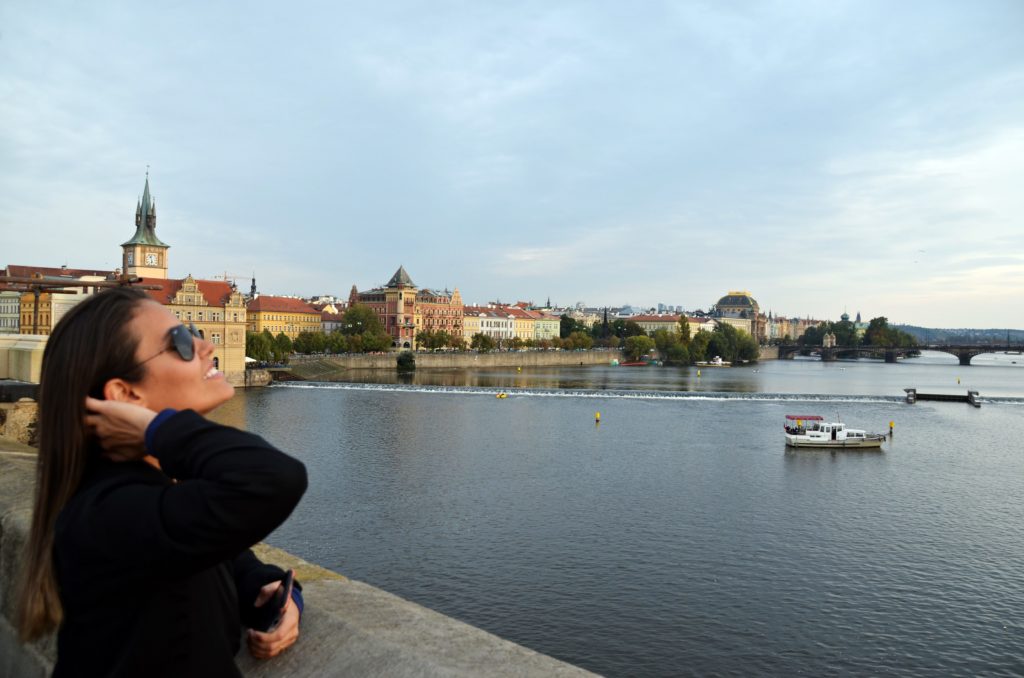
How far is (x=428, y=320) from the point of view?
3863 inches

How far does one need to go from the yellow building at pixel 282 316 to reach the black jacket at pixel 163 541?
81.2m

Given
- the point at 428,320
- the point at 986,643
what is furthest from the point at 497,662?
the point at 428,320

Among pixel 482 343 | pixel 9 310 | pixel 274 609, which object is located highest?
pixel 9 310

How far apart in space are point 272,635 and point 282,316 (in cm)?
8796

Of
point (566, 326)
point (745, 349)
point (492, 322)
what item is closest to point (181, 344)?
point (745, 349)

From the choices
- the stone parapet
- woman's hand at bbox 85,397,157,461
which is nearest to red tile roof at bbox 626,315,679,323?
the stone parapet

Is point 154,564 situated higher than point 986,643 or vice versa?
point 154,564

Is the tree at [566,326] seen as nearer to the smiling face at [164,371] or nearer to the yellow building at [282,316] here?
the yellow building at [282,316]

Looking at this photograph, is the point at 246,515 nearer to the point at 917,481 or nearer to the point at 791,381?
the point at 917,481

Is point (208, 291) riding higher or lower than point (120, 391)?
higher

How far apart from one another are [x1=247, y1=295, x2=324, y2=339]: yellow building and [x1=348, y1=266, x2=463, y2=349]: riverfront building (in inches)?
278

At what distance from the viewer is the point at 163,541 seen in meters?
1.19

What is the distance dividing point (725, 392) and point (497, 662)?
51.6 m

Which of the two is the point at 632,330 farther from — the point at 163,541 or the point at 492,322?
the point at 163,541
